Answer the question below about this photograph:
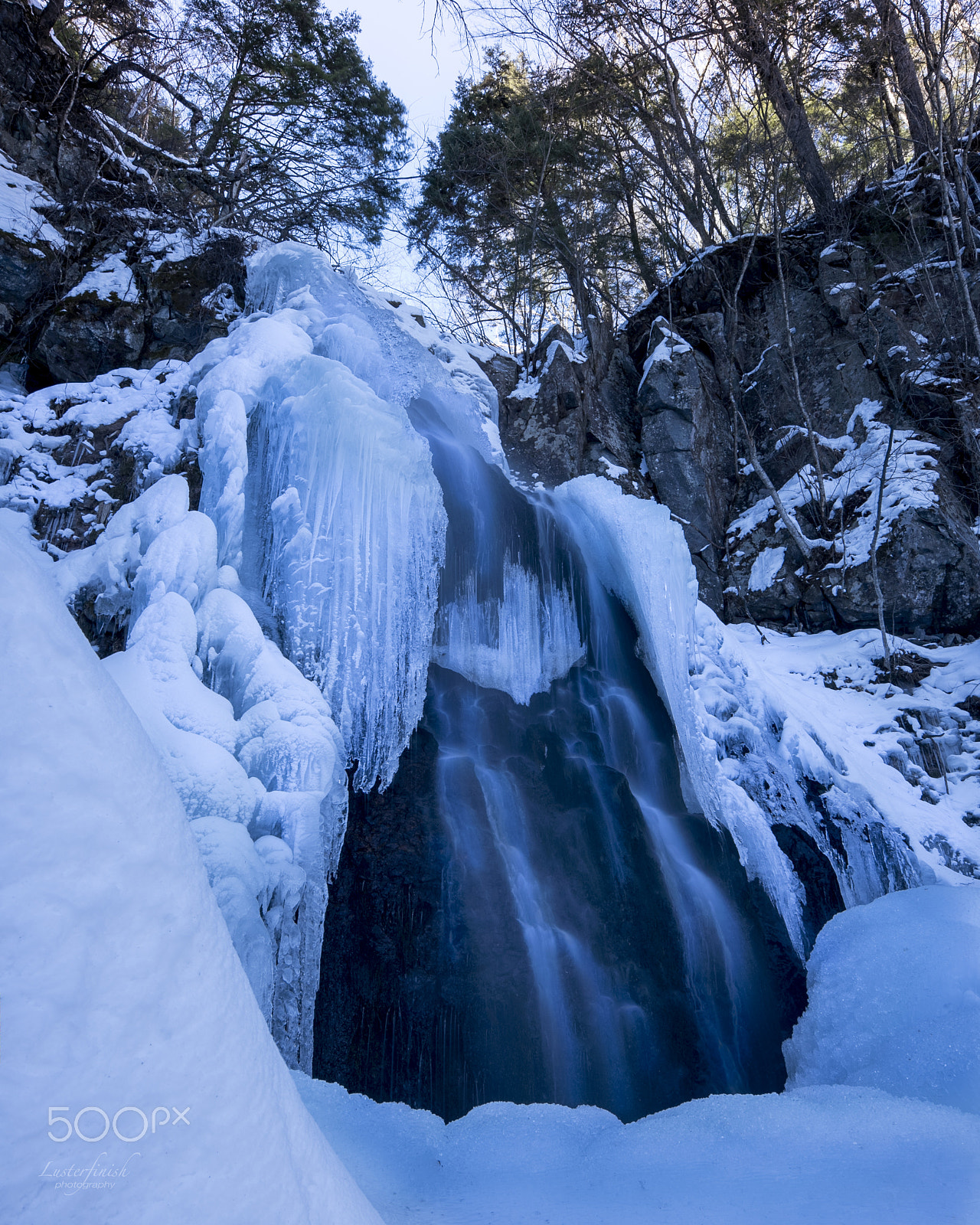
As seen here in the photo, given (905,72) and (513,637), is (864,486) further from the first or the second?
(905,72)

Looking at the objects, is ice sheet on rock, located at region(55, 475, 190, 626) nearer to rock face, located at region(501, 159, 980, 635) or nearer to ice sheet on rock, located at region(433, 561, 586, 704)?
ice sheet on rock, located at region(433, 561, 586, 704)

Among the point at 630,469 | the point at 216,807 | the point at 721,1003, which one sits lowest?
the point at 721,1003

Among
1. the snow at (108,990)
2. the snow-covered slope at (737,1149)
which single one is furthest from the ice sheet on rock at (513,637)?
the snow at (108,990)

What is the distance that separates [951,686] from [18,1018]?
6822 millimetres

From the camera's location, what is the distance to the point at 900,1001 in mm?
2934

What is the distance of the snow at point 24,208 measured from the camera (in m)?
6.68

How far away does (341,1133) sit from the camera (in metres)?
2.26

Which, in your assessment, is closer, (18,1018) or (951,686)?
(18,1018)

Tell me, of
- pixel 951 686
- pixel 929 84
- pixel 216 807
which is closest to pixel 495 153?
pixel 929 84

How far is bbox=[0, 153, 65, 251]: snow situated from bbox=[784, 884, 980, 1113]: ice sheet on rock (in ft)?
28.4

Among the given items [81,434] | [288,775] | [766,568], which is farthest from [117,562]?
[766,568]

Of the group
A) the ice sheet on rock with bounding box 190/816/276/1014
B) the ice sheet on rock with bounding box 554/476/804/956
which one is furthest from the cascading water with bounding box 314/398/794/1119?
the ice sheet on rock with bounding box 190/816/276/1014

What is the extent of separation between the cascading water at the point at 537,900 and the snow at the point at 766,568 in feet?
8.91

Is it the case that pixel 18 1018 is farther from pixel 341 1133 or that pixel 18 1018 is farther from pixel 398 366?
pixel 398 366
